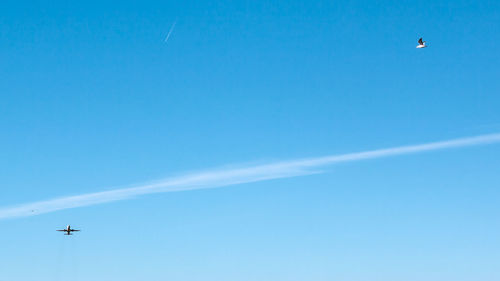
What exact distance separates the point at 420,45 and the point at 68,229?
218617mm

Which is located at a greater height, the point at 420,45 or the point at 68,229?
the point at 420,45

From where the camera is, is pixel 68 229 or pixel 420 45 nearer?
pixel 420 45

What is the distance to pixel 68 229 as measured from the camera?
18475cm

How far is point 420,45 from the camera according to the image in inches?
3376
